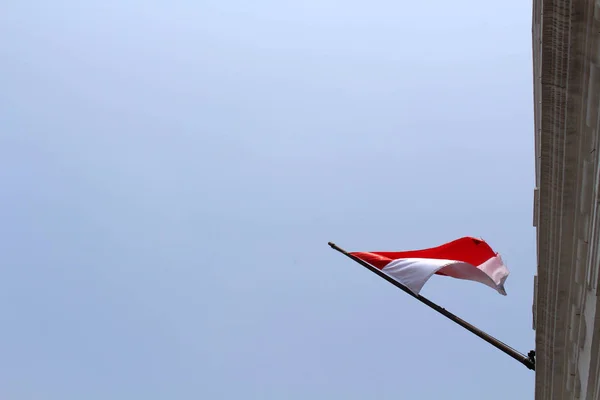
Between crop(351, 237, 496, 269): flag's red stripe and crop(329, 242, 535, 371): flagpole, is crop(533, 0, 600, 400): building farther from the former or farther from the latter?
crop(351, 237, 496, 269): flag's red stripe

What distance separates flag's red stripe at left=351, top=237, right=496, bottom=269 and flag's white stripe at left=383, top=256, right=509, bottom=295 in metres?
0.21

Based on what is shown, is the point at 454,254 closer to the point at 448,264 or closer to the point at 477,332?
the point at 448,264

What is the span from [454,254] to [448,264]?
1.07 meters

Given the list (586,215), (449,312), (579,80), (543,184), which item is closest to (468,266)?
(449,312)

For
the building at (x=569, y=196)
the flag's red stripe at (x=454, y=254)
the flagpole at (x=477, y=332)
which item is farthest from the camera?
the flag's red stripe at (x=454, y=254)

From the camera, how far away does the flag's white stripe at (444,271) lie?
17.2 meters

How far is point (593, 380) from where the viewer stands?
12.8 metres

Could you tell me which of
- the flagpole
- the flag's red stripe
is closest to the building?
the flagpole

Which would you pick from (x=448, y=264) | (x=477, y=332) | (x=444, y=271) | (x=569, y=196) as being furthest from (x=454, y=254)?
(x=569, y=196)

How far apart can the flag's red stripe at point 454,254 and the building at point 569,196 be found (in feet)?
7.27

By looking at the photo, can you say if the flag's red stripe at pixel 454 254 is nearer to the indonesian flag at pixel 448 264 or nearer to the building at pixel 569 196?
the indonesian flag at pixel 448 264

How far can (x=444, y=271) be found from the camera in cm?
1794

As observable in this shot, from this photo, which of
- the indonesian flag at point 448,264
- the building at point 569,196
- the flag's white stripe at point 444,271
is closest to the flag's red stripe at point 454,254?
the indonesian flag at point 448,264

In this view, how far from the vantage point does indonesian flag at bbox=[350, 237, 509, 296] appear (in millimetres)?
17312
